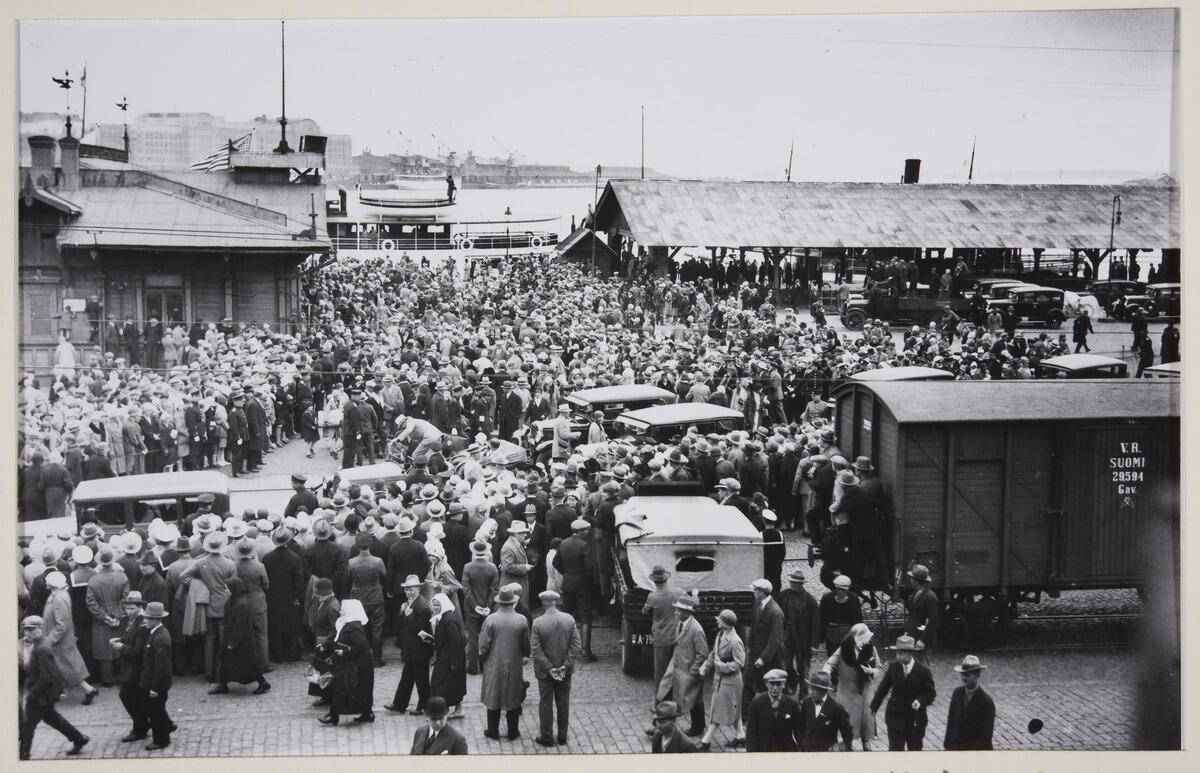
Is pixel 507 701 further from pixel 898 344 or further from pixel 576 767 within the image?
pixel 898 344

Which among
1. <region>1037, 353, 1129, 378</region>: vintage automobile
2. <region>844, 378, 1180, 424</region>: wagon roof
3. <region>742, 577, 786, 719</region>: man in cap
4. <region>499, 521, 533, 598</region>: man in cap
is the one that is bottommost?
<region>742, 577, 786, 719</region>: man in cap

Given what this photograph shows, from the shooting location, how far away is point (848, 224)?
16828 mm

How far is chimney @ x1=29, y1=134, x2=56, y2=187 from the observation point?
13.2 m

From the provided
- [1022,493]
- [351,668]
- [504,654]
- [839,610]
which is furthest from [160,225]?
[1022,493]

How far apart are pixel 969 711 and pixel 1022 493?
123 inches

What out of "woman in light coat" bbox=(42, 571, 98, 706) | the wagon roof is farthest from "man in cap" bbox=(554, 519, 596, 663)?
"woman in light coat" bbox=(42, 571, 98, 706)

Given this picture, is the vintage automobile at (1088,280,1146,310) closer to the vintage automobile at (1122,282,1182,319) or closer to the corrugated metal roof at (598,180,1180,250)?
the vintage automobile at (1122,282,1182,319)

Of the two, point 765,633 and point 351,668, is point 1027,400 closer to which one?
point 765,633

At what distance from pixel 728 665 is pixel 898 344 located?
27.2 feet

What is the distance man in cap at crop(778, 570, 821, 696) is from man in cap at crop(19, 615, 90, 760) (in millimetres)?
6479

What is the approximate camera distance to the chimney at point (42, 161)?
13.2 m

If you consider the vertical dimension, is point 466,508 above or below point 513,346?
below

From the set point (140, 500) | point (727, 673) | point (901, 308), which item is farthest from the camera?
point (901, 308)

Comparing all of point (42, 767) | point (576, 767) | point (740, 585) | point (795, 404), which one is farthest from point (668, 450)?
point (42, 767)
